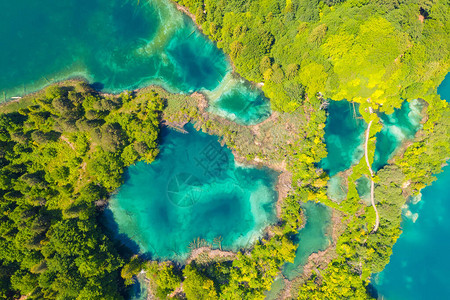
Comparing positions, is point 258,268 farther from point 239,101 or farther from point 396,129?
point 396,129

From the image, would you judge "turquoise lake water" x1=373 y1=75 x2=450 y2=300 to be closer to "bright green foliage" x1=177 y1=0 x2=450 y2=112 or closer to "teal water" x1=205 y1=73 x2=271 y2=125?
"bright green foliage" x1=177 y1=0 x2=450 y2=112

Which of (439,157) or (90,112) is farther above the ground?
(439,157)

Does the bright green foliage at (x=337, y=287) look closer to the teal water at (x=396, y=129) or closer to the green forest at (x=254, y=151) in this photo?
the green forest at (x=254, y=151)

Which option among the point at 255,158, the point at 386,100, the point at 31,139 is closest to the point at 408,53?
the point at 386,100

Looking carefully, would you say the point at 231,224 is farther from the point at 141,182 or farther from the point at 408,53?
the point at 408,53

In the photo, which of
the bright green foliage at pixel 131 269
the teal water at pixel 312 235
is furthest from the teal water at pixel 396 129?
the bright green foliage at pixel 131 269

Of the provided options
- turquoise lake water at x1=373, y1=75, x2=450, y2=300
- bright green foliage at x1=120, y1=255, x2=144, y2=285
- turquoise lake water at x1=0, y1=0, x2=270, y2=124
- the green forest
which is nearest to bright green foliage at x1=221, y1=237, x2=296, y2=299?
the green forest

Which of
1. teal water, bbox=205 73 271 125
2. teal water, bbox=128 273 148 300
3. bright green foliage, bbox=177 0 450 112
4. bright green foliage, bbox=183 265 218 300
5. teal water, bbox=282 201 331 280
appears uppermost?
bright green foliage, bbox=177 0 450 112
